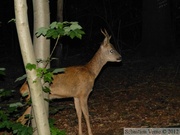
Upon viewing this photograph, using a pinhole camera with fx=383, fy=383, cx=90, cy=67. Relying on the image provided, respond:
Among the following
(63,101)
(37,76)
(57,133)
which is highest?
(37,76)

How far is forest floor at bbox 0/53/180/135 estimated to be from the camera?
7.17 metres

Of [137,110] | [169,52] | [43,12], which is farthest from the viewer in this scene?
[169,52]

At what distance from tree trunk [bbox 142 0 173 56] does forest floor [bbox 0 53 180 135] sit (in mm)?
1021

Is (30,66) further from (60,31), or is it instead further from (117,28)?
(117,28)

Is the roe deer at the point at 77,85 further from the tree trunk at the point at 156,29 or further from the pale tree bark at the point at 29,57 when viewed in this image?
the tree trunk at the point at 156,29

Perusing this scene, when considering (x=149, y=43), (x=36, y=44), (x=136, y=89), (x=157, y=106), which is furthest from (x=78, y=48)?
(x=36, y=44)

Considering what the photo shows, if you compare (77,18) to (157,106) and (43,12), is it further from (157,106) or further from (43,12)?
(43,12)

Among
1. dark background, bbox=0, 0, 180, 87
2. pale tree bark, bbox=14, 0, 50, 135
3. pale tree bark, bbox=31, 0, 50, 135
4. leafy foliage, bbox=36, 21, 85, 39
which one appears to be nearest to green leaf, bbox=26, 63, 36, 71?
pale tree bark, bbox=14, 0, 50, 135

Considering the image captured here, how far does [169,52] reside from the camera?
13.9 metres

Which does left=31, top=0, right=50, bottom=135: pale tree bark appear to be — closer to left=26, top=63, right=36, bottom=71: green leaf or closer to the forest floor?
left=26, top=63, right=36, bottom=71: green leaf

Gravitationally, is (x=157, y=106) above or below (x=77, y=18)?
below

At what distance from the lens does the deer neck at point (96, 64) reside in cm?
780

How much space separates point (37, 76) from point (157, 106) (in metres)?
5.58

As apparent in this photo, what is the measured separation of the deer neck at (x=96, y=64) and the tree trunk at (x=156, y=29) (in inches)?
244
